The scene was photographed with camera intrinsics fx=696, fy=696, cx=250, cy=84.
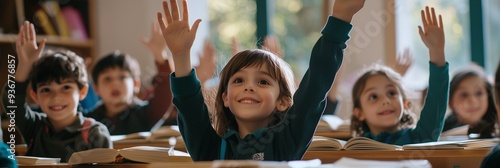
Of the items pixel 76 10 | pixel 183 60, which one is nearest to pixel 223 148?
pixel 183 60

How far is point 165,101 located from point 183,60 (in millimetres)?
1798

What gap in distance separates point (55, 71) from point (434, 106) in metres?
1.30

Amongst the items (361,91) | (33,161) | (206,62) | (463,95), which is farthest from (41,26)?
(33,161)

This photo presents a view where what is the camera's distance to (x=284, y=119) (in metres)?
1.72

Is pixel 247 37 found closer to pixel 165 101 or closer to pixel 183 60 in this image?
pixel 165 101

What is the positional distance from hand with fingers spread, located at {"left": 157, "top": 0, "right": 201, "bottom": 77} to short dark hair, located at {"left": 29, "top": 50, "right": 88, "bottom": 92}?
35.4 inches

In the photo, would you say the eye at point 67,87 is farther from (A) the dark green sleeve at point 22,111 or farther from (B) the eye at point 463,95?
(B) the eye at point 463,95

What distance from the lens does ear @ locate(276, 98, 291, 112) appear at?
182 centimetres

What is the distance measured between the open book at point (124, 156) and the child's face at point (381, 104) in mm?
993

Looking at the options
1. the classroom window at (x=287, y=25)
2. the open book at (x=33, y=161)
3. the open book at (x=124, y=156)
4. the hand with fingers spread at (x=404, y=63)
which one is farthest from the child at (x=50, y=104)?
the classroom window at (x=287, y=25)

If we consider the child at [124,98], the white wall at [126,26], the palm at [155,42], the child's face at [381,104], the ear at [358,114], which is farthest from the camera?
A: the white wall at [126,26]

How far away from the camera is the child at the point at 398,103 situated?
7.44ft

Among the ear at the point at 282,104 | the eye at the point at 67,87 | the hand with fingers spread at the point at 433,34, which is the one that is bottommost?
the ear at the point at 282,104

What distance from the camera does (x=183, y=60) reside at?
166 centimetres
